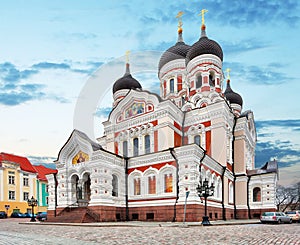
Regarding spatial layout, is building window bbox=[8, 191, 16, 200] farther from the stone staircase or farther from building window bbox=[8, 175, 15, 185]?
the stone staircase

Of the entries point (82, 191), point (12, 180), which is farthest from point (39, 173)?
point (82, 191)

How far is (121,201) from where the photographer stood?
23609mm

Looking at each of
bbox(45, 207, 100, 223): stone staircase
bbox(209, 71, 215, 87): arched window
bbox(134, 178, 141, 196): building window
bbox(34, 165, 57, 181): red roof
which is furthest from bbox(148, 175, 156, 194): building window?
bbox(34, 165, 57, 181): red roof

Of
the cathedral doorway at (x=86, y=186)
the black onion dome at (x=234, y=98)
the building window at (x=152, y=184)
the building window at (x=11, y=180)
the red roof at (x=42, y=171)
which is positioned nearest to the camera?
the building window at (x=152, y=184)

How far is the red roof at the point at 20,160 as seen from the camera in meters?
46.4

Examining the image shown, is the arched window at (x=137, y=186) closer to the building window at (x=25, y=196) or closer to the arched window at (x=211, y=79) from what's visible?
the arched window at (x=211, y=79)

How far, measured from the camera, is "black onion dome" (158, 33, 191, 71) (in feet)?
119

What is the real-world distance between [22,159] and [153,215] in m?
35.8

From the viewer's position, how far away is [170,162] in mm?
22219

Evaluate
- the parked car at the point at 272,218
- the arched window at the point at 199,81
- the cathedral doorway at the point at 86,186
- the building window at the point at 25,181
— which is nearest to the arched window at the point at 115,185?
the cathedral doorway at the point at 86,186

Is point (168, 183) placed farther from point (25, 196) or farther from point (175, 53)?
point (25, 196)

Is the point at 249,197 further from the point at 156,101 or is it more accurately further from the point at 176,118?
the point at 156,101

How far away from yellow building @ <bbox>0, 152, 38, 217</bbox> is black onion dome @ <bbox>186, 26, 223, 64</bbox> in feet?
101

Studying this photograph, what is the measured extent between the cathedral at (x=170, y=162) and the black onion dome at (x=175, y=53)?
2148mm
